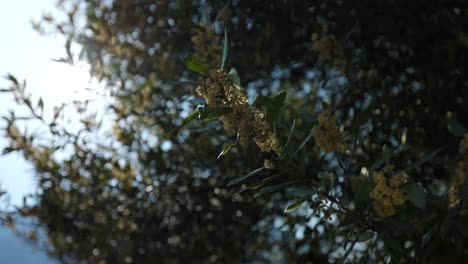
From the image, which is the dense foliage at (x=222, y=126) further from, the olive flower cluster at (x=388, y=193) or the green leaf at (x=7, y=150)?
the olive flower cluster at (x=388, y=193)

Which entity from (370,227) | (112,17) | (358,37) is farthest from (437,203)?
(112,17)

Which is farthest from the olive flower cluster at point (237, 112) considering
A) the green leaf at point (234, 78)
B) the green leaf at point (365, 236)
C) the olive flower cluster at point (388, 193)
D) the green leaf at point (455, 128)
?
the green leaf at point (455, 128)

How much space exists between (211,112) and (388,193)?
17.9 inches

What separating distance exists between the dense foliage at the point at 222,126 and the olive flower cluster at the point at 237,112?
52 cm

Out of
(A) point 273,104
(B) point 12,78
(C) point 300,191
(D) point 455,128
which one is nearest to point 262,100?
(A) point 273,104

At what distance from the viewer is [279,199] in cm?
246

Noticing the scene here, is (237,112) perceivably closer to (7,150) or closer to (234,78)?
(234,78)

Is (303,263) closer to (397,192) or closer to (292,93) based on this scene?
(292,93)

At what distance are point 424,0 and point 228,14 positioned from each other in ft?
2.59

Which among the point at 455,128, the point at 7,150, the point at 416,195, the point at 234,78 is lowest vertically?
the point at 416,195

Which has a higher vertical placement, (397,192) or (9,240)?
(9,240)

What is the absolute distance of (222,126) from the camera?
1.87 meters

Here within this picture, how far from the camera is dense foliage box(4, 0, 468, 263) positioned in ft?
6.24

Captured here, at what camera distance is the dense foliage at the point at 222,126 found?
6.24ft
